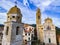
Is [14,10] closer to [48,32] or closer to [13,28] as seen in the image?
[13,28]

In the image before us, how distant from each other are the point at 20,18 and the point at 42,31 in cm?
1703

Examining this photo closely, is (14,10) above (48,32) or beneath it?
above

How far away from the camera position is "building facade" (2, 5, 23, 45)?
20.3 metres

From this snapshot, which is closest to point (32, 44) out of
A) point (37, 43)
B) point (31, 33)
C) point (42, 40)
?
point (37, 43)

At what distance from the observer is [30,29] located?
140 ft

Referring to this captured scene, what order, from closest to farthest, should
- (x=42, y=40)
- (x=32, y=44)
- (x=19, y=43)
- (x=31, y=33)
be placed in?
(x=19, y=43), (x=32, y=44), (x=42, y=40), (x=31, y=33)

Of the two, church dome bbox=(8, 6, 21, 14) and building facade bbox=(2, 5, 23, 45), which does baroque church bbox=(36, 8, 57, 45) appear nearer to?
building facade bbox=(2, 5, 23, 45)

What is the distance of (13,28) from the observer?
20875mm

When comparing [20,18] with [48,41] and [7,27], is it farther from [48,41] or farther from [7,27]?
[48,41]

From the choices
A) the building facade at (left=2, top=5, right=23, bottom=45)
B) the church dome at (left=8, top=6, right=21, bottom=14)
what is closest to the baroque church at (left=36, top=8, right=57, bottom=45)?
the building facade at (left=2, top=5, right=23, bottom=45)

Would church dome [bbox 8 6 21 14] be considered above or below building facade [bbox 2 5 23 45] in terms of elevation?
above

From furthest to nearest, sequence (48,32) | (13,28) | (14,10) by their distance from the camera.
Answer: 1. (48,32)
2. (14,10)
3. (13,28)

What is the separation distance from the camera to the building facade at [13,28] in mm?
20283

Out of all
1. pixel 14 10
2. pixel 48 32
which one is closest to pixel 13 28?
pixel 14 10
